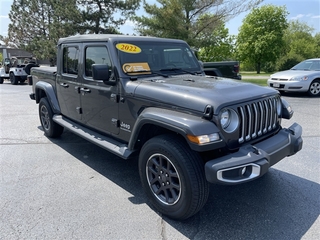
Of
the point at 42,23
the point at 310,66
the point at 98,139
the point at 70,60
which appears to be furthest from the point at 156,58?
the point at 42,23

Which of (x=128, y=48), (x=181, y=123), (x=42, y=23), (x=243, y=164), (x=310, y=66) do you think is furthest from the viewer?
(x=42, y=23)

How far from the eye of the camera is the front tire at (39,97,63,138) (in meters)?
5.35

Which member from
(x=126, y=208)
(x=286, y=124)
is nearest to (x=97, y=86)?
(x=126, y=208)

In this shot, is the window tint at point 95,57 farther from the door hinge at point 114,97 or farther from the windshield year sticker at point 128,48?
the door hinge at point 114,97

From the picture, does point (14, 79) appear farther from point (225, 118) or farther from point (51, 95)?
point (225, 118)

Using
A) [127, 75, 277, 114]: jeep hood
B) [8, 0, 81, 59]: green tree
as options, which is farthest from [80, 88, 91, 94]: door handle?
[8, 0, 81, 59]: green tree

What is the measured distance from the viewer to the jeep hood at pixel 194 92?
264 centimetres

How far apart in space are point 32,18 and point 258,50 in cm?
3167

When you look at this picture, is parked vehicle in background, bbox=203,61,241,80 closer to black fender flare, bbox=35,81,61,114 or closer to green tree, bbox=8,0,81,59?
black fender flare, bbox=35,81,61,114

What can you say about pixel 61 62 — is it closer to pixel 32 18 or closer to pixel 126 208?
pixel 126 208

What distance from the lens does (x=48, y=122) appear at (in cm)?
554

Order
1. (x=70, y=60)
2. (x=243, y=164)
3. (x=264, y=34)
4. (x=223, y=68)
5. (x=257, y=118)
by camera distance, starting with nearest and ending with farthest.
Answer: (x=243, y=164) < (x=257, y=118) < (x=70, y=60) < (x=223, y=68) < (x=264, y=34)

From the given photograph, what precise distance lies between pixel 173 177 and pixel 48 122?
374cm

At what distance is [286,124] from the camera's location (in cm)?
645
